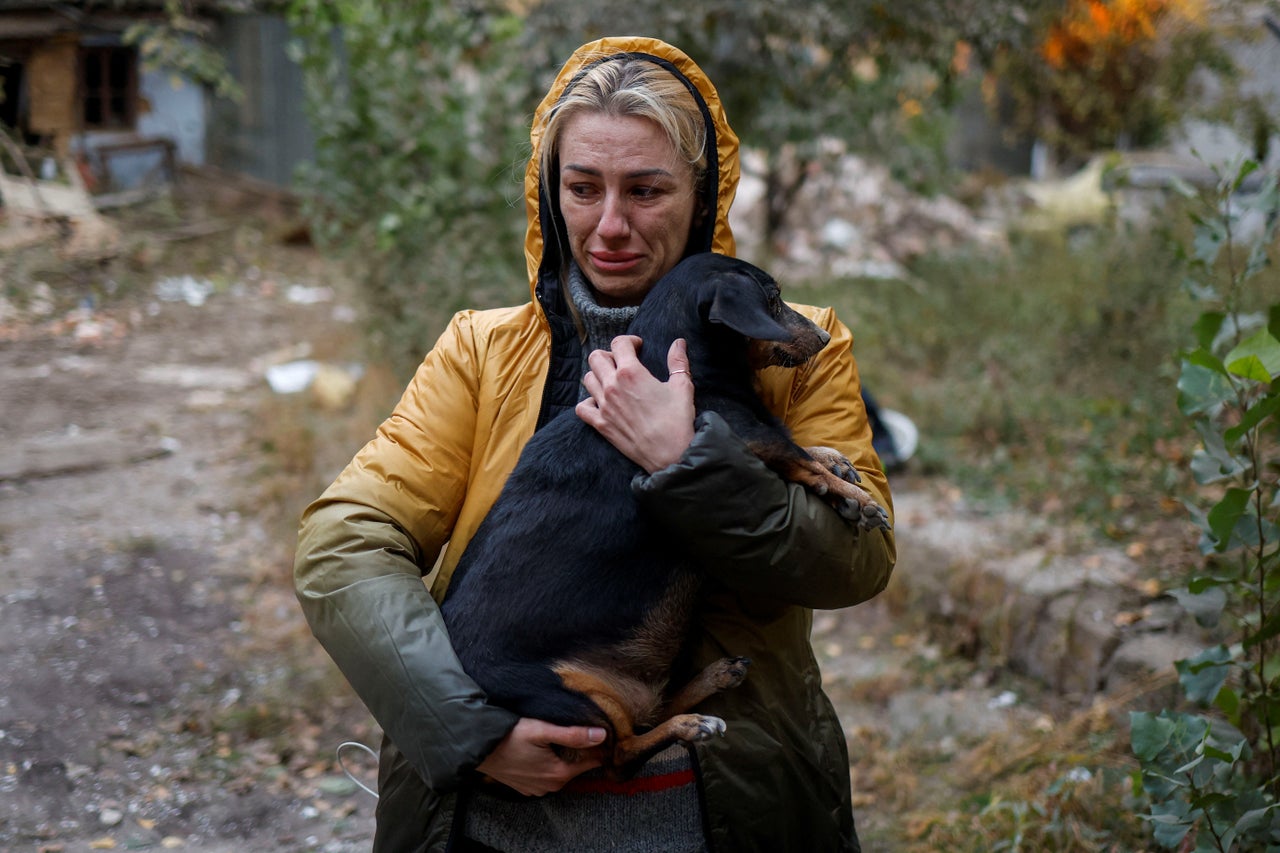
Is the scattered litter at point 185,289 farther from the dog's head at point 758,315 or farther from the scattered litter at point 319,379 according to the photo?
the dog's head at point 758,315

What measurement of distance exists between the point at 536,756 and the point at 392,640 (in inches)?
12.9

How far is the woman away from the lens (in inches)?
71.0

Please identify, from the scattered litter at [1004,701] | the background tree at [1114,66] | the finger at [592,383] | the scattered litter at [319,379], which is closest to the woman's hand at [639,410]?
the finger at [592,383]

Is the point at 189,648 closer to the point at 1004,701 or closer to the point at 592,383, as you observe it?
the point at 592,383

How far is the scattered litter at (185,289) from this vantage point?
921cm

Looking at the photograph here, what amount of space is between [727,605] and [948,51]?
570 cm

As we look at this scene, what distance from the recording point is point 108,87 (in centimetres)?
750

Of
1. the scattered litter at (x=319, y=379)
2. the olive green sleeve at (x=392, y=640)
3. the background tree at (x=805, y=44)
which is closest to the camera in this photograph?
the olive green sleeve at (x=392, y=640)

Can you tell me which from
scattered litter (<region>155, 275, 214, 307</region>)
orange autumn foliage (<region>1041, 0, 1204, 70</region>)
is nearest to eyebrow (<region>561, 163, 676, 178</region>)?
orange autumn foliage (<region>1041, 0, 1204, 70</region>)

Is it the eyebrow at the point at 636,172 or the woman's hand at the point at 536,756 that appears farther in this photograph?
the eyebrow at the point at 636,172

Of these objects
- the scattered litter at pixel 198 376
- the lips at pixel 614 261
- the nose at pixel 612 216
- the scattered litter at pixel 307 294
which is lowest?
the scattered litter at pixel 198 376

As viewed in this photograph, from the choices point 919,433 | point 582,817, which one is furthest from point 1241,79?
point 582,817

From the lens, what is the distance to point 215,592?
4.84 m

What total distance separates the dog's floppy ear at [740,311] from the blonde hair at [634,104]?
0.81ft
